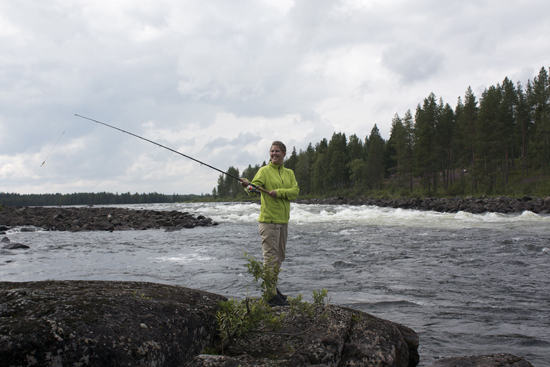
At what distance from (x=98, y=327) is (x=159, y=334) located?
45 cm

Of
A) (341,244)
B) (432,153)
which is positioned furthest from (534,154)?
(341,244)

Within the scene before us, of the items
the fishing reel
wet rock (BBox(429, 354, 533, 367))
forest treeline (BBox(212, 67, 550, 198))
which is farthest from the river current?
forest treeline (BBox(212, 67, 550, 198))

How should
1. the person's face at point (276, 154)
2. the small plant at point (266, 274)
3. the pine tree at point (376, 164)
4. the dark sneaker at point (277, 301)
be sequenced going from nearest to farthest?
the small plant at point (266, 274), the dark sneaker at point (277, 301), the person's face at point (276, 154), the pine tree at point (376, 164)

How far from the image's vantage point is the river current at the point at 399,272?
15.3 feet

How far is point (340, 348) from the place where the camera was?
3.20 metres

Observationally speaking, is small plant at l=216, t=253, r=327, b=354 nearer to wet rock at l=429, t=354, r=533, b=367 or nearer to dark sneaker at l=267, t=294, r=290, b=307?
dark sneaker at l=267, t=294, r=290, b=307

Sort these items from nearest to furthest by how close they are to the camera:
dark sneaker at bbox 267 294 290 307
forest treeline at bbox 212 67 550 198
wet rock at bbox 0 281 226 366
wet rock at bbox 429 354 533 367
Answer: wet rock at bbox 0 281 226 366, wet rock at bbox 429 354 533 367, dark sneaker at bbox 267 294 290 307, forest treeline at bbox 212 67 550 198

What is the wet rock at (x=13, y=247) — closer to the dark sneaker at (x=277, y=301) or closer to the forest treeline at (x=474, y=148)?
the dark sneaker at (x=277, y=301)

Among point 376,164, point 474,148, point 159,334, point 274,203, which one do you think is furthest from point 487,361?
point 376,164

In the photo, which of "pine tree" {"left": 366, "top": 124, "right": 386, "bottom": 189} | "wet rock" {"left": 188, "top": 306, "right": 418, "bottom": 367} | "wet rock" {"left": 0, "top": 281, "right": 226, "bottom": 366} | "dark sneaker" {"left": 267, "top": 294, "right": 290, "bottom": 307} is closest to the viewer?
"wet rock" {"left": 0, "top": 281, "right": 226, "bottom": 366}

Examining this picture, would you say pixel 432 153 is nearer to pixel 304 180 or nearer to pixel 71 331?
pixel 304 180

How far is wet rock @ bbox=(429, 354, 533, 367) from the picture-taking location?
10.2 ft

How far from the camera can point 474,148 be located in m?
52.7

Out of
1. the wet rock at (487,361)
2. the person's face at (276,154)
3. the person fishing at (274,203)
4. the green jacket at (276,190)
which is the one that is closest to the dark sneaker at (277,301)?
the person fishing at (274,203)
